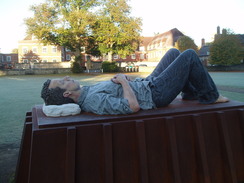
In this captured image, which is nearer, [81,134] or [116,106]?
[81,134]

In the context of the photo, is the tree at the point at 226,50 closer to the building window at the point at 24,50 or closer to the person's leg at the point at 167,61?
the person's leg at the point at 167,61

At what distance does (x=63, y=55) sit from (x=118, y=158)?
58.4 m

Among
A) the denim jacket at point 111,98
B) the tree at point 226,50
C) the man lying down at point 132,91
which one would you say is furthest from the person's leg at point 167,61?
the tree at point 226,50

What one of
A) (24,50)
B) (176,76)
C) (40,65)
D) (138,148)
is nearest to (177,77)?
(176,76)

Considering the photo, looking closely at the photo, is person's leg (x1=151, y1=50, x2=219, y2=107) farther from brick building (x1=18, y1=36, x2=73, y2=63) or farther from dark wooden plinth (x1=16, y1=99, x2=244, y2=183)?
brick building (x1=18, y1=36, x2=73, y2=63)

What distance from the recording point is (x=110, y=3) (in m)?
33.7

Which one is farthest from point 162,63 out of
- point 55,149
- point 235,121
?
point 55,149

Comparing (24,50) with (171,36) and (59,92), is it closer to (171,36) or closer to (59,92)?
(171,36)

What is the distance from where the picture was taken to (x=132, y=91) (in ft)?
8.36

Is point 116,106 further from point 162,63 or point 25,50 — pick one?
point 25,50

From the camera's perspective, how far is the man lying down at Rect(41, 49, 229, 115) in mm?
2426

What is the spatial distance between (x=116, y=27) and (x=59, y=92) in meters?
31.7

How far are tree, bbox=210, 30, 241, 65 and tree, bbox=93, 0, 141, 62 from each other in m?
15.9

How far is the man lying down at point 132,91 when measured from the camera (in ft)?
7.96
